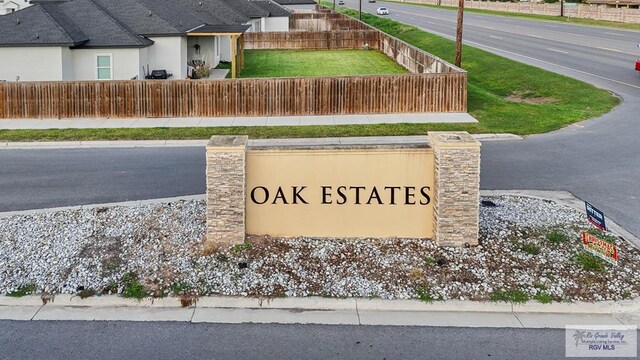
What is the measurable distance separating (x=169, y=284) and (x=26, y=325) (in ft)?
6.77

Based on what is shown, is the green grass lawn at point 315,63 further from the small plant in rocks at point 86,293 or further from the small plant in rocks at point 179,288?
the small plant in rocks at point 86,293

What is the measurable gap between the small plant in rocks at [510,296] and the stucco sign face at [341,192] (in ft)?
7.41

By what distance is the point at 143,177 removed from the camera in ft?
56.1

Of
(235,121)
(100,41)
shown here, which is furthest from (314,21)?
(235,121)

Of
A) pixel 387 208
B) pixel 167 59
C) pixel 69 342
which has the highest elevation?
pixel 167 59

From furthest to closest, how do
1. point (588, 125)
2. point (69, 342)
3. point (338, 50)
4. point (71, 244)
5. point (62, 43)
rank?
point (338, 50), point (62, 43), point (588, 125), point (71, 244), point (69, 342)

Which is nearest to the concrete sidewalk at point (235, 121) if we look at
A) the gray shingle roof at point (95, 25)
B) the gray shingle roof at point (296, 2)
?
the gray shingle roof at point (95, 25)

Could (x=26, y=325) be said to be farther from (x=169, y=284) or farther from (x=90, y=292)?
(x=169, y=284)

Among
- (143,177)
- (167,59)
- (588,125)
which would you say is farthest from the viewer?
(167,59)

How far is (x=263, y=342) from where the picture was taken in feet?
28.3

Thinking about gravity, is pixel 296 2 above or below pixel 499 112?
above

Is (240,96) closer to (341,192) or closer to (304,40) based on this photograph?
(341,192)

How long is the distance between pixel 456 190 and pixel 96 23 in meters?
25.4

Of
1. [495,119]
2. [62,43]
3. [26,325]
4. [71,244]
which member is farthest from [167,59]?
[26,325]
